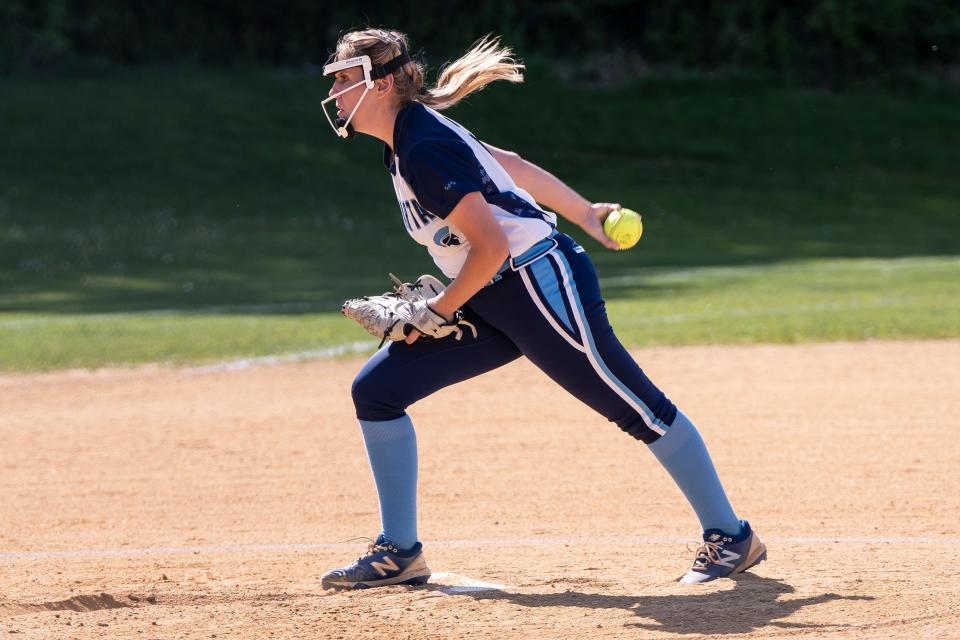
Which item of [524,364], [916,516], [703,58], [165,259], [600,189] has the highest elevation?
[703,58]

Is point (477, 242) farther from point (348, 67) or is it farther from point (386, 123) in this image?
point (348, 67)

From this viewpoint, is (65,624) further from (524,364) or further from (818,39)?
(818,39)

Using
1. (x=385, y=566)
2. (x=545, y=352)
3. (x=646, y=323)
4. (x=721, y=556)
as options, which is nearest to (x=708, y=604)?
(x=721, y=556)

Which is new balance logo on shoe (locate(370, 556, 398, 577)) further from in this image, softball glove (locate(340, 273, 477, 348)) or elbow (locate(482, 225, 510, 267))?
elbow (locate(482, 225, 510, 267))

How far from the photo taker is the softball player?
426 cm

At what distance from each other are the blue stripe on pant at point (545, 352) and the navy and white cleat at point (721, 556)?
0.43 meters

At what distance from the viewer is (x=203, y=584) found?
4.90m

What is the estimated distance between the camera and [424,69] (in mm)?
4699

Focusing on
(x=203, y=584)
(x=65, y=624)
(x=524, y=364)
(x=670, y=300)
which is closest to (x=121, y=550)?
(x=203, y=584)

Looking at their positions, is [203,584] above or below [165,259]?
below

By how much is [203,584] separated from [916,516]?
9.86 feet

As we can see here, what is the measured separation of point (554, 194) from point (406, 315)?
2.34ft

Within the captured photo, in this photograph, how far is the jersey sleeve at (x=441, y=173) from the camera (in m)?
4.17

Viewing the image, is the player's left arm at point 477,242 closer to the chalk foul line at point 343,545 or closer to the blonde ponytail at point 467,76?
the blonde ponytail at point 467,76
